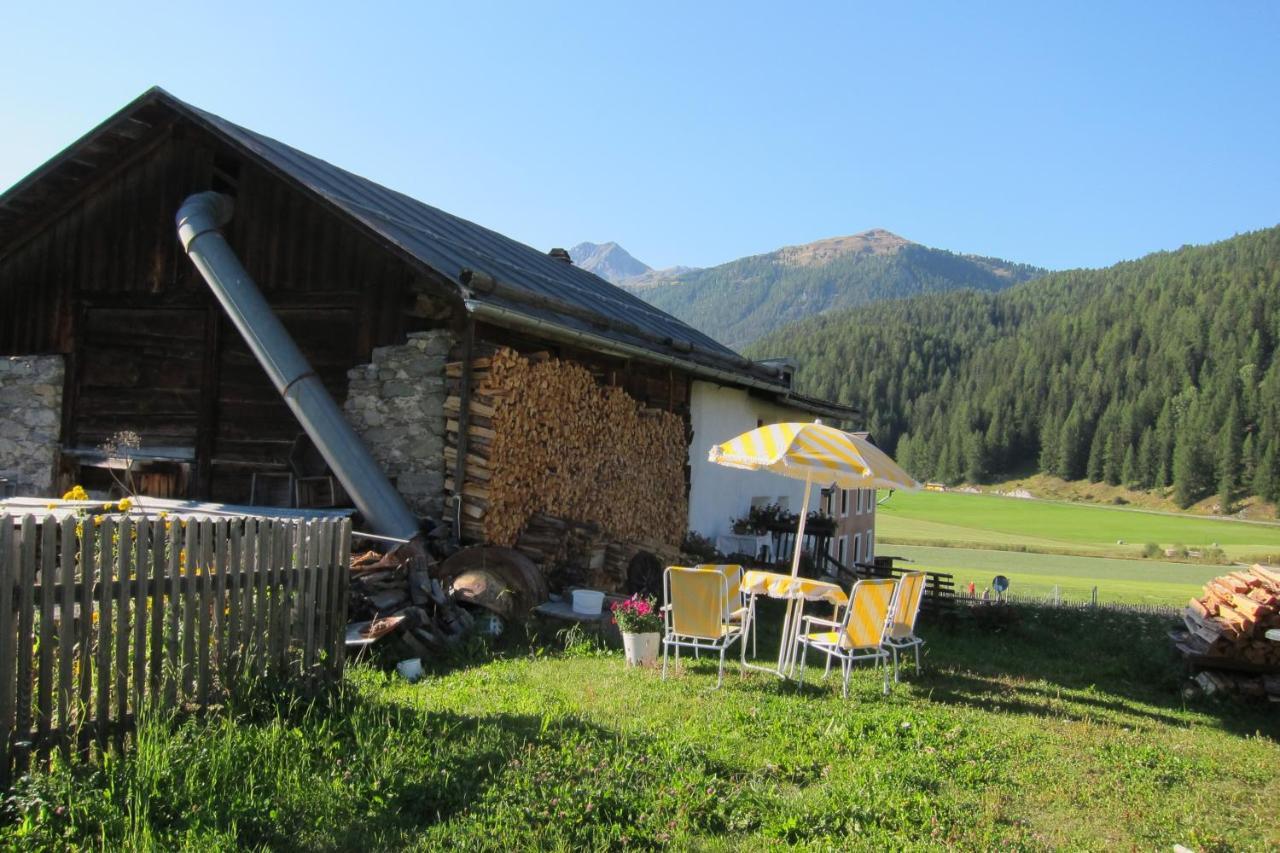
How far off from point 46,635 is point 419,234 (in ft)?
26.8

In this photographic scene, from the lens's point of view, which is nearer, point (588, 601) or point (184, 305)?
point (588, 601)

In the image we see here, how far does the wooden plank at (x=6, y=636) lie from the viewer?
12.2 feet

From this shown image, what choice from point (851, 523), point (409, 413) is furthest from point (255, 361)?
point (851, 523)

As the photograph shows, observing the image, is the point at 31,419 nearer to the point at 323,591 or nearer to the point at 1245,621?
the point at 323,591

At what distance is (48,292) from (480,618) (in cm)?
781

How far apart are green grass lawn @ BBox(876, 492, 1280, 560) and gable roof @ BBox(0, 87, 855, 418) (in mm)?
41823

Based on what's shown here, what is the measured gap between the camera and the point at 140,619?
169 inches

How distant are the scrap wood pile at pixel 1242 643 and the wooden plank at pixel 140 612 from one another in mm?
8449

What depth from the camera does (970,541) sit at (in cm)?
5534

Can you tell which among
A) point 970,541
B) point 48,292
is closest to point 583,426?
point 48,292

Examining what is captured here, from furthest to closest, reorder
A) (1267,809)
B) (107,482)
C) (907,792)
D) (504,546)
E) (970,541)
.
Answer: (970,541) < (107,482) < (504,546) < (1267,809) < (907,792)

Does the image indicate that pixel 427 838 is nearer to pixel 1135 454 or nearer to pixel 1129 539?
pixel 1129 539

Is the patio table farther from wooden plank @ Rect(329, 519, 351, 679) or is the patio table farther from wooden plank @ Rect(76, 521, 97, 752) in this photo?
wooden plank @ Rect(76, 521, 97, 752)

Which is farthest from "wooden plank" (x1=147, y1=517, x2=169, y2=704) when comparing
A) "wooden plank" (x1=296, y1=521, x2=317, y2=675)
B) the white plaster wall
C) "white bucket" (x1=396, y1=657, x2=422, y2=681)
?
the white plaster wall
